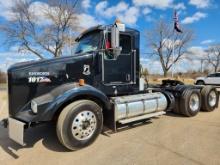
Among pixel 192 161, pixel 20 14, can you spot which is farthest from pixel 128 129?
pixel 20 14

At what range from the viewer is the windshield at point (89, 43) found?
5.64 metres

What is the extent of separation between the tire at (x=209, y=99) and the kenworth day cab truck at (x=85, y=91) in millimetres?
2006

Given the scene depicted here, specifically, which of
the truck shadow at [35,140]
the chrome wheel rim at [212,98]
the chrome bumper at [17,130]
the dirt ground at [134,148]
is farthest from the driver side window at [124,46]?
the chrome wheel rim at [212,98]

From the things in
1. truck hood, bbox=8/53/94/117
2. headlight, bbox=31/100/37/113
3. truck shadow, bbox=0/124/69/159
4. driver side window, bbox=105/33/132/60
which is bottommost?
truck shadow, bbox=0/124/69/159

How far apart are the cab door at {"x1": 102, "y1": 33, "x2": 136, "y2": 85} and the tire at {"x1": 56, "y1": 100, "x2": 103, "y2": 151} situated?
1.03 meters

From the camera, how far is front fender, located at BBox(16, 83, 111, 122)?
4446mm

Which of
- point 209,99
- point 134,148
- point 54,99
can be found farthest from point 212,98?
point 54,99

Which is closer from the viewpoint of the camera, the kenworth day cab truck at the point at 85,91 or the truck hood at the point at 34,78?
the kenworth day cab truck at the point at 85,91

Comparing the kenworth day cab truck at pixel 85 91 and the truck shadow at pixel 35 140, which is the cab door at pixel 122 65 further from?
the truck shadow at pixel 35 140

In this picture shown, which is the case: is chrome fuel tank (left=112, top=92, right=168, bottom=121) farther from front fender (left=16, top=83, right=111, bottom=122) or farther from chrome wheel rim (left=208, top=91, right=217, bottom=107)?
chrome wheel rim (left=208, top=91, right=217, bottom=107)

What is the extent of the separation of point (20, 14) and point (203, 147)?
92.9ft

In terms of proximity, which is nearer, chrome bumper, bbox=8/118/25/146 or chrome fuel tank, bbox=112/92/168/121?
chrome bumper, bbox=8/118/25/146

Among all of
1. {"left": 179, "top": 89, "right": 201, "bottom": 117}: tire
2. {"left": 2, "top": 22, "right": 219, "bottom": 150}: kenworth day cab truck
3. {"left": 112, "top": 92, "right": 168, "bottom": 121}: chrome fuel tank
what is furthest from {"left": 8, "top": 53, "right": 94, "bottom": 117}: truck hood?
{"left": 179, "top": 89, "right": 201, "bottom": 117}: tire

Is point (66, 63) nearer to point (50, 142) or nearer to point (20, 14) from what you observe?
point (50, 142)
